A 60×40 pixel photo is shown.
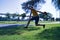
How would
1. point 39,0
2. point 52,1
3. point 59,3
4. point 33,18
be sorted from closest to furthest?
point 33,18
point 59,3
point 52,1
point 39,0

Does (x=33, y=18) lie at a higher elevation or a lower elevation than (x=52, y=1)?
lower

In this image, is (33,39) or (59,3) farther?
(59,3)

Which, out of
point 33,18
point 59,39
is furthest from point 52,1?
point 59,39

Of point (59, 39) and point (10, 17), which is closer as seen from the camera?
point (59, 39)

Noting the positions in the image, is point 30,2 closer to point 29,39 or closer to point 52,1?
point 52,1

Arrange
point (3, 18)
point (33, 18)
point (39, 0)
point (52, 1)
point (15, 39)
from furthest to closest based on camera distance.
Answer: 1. point (3, 18)
2. point (39, 0)
3. point (52, 1)
4. point (33, 18)
5. point (15, 39)

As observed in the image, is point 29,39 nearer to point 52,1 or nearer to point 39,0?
point 52,1

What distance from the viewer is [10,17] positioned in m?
58.9

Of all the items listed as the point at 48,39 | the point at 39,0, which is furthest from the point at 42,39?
the point at 39,0

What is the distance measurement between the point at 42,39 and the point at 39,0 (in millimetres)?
31046

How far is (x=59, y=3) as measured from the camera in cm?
1947

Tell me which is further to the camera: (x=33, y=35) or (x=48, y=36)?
(x=33, y=35)

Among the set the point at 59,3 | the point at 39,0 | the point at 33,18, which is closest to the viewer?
the point at 33,18

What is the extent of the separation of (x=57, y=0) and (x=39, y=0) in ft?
63.4
